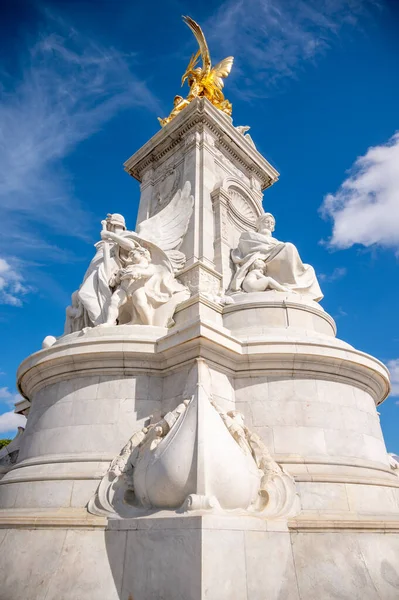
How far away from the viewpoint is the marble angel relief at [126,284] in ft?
29.5

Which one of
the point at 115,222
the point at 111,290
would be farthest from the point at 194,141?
the point at 111,290

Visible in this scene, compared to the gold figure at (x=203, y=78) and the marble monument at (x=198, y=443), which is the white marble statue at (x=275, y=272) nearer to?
the marble monument at (x=198, y=443)

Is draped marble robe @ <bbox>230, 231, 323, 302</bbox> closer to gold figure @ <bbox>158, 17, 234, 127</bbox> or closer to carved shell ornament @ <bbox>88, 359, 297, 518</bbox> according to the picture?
carved shell ornament @ <bbox>88, 359, 297, 518</bbox>

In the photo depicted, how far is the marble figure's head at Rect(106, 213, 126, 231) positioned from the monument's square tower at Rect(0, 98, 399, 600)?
0.11 feet

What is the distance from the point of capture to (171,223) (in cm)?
1218

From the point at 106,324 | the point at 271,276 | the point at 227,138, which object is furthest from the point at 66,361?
the point at 227,138

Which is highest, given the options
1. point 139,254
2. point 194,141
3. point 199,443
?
point 194,141

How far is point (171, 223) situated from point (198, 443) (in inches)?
321

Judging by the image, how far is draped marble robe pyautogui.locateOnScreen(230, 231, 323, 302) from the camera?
1041cm

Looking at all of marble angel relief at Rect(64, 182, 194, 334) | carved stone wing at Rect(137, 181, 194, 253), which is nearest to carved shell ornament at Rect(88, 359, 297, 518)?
marble angel relief at Rect(64, 182, 194, 334)

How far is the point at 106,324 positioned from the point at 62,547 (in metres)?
4.30

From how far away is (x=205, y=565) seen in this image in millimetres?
4234

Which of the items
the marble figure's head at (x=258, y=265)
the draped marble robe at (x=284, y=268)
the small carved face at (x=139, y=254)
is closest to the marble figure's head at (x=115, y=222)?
the small carved face at (x=139, y=254)

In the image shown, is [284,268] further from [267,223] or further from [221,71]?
[221,71]
